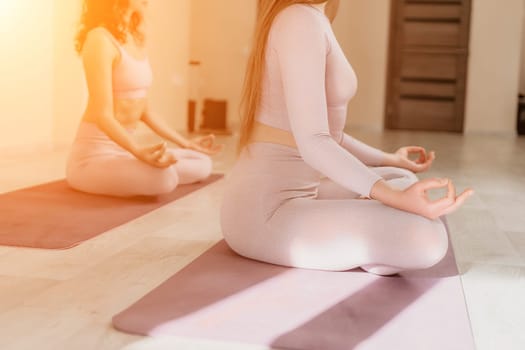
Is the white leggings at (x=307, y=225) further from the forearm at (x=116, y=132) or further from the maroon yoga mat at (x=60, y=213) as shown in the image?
the forearm at (x=116, y=132)

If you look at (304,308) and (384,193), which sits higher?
(384,193)

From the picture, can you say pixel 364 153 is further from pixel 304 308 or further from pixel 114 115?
pixel 114 115

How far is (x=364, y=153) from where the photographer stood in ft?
7.41

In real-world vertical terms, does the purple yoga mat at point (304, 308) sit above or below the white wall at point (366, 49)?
below

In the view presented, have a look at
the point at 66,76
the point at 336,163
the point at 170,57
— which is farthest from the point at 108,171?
the point at 170,57

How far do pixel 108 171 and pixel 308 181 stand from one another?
4.19ft

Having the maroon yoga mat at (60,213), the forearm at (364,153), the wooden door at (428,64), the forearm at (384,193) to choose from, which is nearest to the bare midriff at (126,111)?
the maroon yoga mat at (60,213)

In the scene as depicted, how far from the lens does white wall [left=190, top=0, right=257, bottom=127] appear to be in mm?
8008

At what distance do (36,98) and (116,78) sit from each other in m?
1.79

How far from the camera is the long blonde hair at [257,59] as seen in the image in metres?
1.82

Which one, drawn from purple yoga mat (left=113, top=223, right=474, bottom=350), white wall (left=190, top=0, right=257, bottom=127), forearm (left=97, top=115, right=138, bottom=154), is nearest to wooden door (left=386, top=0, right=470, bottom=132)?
white wall (left=190, top=0, right=257, bottom=127)

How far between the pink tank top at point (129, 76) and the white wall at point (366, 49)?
5.21m

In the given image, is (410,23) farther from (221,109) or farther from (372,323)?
(372,323)

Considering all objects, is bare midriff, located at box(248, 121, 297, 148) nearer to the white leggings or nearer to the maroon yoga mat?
the white leggings
